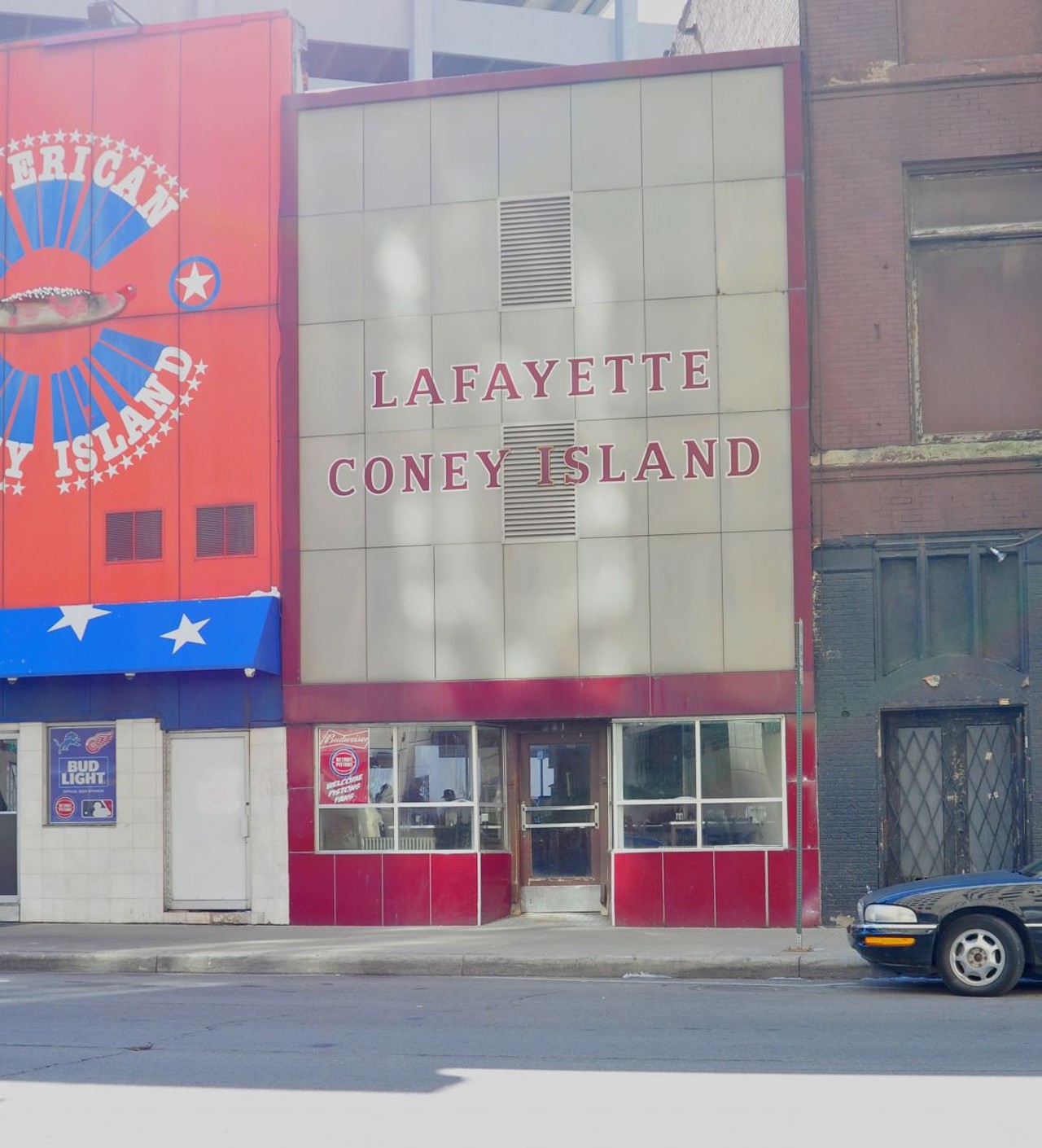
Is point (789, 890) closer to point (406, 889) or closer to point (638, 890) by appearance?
point (638, 890)

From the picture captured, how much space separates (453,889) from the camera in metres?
19.2

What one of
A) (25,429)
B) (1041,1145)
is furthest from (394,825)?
(1041,1145)

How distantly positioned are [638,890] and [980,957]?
621 centimetres

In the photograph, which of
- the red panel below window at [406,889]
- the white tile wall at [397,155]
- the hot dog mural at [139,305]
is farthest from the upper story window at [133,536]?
the red panel below window at [406,889]

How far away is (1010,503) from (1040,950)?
6.90m

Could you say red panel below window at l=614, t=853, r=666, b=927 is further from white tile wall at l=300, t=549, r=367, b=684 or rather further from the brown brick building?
white tile wall at l=300, t=549, r=367, b=684

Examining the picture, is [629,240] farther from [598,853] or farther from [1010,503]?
[598,853]

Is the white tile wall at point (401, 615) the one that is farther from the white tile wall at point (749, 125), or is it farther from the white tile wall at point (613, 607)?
the white tile wall at point (749, 125)

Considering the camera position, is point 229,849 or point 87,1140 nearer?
point 87,1140

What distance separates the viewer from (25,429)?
21062 mm

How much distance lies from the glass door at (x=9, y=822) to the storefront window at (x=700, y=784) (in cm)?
750

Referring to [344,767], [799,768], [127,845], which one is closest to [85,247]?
[344,767]

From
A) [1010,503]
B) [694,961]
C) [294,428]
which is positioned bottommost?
[694,961]

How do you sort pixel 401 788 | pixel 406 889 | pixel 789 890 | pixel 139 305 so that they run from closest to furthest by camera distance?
pixel 789 890 < pixel 406 889 < pixel 401 788 < pixel 139 305
